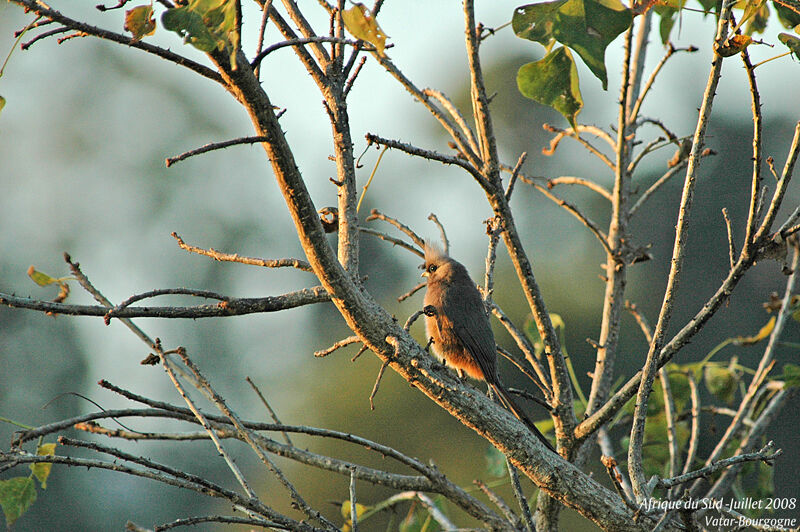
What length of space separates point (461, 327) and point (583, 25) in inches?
95.7

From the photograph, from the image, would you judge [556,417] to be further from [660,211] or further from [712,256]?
[660,211]

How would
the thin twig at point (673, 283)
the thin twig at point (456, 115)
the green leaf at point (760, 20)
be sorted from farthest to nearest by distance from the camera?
the thin twig at point (456, 115) → the green leaf at point (760, 20) → the thin twig at point (673, 283)

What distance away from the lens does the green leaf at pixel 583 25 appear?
83.4 inches

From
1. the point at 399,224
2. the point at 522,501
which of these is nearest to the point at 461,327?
the point at 399,224

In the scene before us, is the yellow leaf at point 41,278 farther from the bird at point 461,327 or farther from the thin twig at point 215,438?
the bird at point 461,327

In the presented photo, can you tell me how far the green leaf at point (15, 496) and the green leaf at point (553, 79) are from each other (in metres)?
2.28

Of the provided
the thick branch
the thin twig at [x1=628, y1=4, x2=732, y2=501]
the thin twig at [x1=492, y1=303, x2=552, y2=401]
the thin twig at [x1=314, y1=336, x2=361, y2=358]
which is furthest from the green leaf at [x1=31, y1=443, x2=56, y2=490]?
the thin twig at [x1=628, y1=4, x2=732, y2=501]

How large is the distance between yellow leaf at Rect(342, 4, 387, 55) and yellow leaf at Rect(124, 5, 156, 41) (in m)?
0.45

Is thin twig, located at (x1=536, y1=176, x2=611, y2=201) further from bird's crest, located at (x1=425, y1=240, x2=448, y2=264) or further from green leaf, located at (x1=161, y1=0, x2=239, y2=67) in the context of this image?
green leaf, located at (x1=161, y1=0, x2=239, y2=67)

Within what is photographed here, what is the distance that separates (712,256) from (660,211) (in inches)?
147

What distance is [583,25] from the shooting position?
2.16m

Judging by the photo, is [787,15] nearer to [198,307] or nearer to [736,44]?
[736,44]

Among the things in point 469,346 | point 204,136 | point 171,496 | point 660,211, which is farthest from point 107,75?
point 469,346

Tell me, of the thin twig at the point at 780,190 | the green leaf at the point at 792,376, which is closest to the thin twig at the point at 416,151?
the thin twig at the point at 780,190
